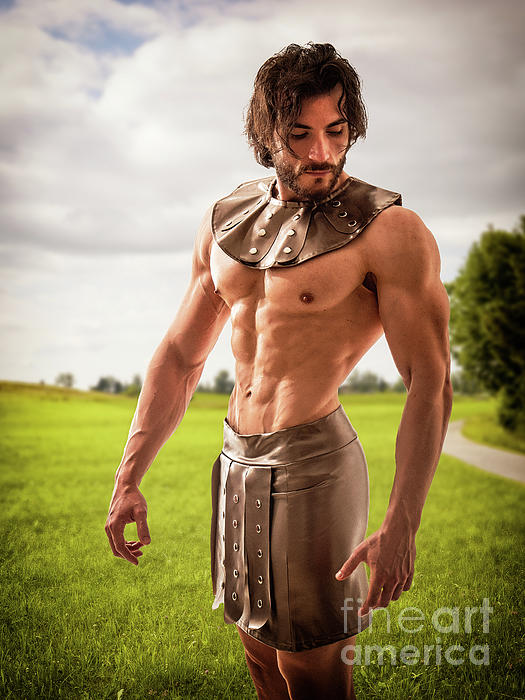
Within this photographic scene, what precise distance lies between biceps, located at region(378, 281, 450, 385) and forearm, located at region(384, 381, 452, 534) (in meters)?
0.05

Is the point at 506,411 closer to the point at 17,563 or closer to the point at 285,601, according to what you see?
the point at 17,563

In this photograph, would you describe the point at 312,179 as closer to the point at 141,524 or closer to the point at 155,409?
the point at 155,409

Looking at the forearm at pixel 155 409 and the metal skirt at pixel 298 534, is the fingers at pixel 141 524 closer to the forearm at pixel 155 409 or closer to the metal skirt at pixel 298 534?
the forearm at pixel 155 409

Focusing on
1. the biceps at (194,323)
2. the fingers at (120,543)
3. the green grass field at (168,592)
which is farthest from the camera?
the green grass field at (168,592)

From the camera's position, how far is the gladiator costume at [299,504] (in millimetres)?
1686

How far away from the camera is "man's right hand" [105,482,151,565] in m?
1.89

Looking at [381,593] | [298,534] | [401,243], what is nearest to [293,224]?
[401,243]

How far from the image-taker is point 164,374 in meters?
2.01

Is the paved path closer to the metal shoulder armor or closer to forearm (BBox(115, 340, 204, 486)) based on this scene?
forearm (BBox(115, 340, 204, 486))

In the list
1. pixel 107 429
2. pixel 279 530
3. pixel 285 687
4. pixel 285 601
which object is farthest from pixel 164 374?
pixel 107 429

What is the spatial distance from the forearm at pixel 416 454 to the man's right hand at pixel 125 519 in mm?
733

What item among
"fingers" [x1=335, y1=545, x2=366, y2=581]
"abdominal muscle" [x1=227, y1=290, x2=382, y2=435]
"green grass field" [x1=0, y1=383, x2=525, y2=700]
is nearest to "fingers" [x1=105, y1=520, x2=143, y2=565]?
"abdominal muscle" [x1=227, y1=290, x2=382, y2=435]

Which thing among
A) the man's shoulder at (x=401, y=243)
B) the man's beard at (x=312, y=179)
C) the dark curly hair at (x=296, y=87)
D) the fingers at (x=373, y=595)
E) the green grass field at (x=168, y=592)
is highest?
the dark curly hair at (x=296, y=87)

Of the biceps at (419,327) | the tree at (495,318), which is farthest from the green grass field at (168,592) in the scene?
the tree at (495,318)
